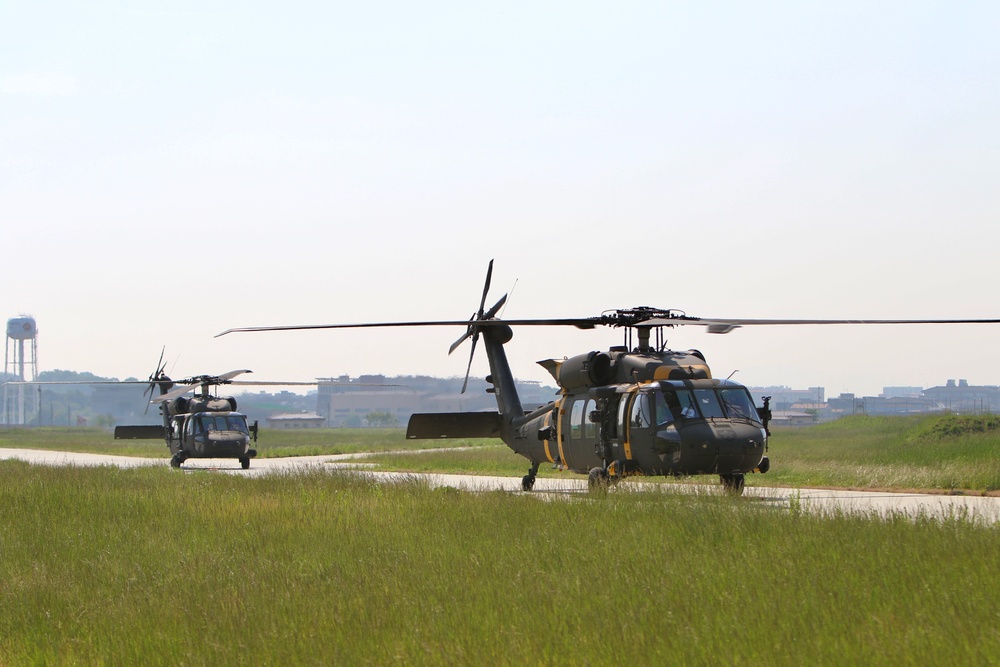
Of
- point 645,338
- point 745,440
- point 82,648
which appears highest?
point 645,338

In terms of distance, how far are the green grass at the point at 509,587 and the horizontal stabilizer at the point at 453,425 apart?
6321 mm

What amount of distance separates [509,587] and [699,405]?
8.69 m

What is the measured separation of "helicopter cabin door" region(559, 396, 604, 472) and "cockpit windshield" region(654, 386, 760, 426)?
4.70 feet

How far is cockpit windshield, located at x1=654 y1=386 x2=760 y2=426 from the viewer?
16734 millimetres

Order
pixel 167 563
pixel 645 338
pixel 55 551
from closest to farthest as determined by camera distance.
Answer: pixel 167 563, pixel 55 551, pixel 645 338

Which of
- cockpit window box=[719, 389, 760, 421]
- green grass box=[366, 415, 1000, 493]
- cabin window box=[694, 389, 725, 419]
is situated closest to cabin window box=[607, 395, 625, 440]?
green grass box=[366, 415, 1000, 493]

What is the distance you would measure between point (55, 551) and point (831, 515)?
30.1ft

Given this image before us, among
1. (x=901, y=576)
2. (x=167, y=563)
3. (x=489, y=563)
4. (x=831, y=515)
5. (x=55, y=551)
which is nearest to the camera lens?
(x=901, y=576)

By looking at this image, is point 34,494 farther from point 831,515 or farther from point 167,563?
point 831,515

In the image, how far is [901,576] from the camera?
27.2 feet

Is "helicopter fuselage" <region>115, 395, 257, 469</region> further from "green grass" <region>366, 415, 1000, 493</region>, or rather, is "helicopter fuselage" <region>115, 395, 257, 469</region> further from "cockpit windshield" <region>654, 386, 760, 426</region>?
"cockpit windshield" <region>654, 386, 760, 426</region>

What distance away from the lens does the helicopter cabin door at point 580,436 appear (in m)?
18.4

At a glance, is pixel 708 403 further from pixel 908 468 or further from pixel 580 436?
pixel 908 468

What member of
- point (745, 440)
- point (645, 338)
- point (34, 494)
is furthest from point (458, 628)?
point (34, 494)
